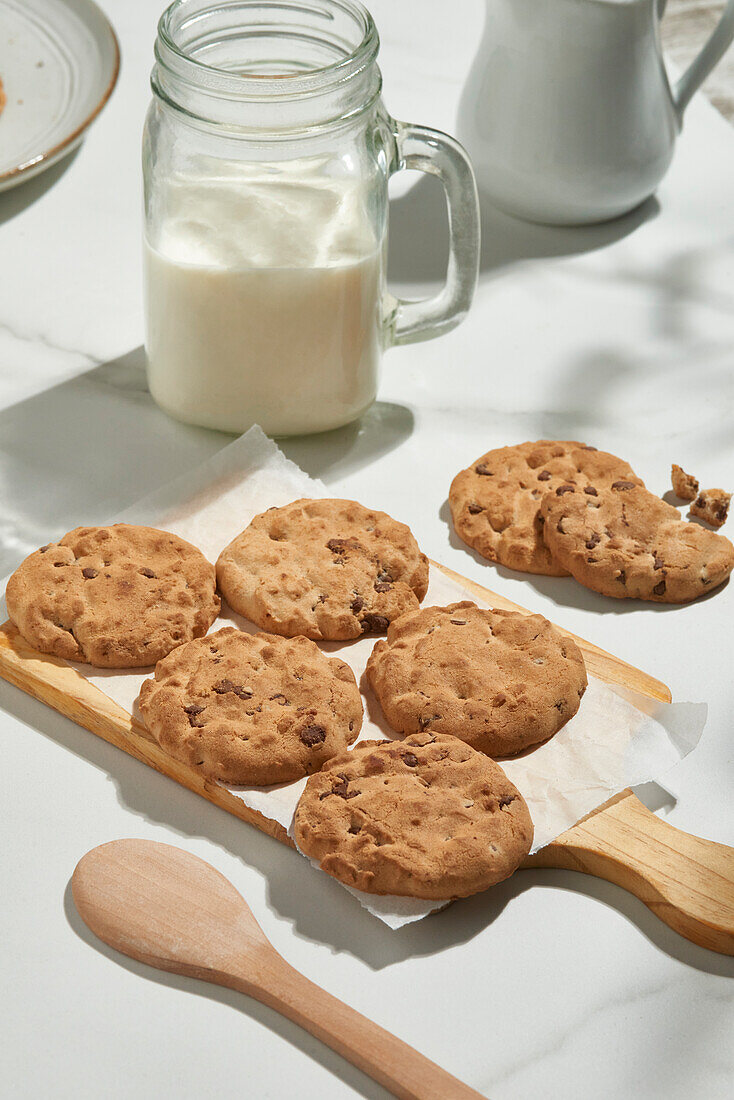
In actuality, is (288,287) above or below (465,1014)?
above

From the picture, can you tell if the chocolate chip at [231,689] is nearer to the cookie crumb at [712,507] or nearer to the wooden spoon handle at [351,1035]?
the wooden spoon handle at [351,1035]

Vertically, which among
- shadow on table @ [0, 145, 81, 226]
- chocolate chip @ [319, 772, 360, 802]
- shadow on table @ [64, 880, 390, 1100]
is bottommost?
shadow on table @ [64, 880, 390, 1100]

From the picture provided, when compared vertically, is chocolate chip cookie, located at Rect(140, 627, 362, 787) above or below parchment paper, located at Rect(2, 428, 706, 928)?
above

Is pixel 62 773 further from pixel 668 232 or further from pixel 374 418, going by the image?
pixel 668 232

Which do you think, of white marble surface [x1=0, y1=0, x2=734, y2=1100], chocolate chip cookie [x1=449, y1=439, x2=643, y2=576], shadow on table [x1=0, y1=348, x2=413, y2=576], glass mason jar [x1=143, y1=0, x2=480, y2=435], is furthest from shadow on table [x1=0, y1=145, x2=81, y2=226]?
chocolate chip cookie [x1=449, y1=439, x2=643, y2=576]

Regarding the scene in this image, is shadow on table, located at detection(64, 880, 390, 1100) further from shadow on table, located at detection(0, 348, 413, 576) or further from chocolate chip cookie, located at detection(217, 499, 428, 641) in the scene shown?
shadow on table, located at detection(0, 348, 413, 576)

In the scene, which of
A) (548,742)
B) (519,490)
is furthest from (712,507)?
(548,742)

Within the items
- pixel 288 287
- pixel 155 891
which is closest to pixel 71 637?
pixel 155 891
